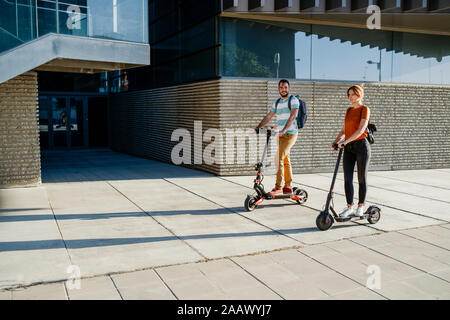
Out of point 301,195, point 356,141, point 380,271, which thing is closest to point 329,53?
point 301,195

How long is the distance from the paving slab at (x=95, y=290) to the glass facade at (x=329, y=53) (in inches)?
293

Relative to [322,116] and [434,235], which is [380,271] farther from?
[322,116]

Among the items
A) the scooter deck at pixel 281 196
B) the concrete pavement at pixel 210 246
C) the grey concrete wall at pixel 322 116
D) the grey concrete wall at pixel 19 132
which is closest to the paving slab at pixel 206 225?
the concrete pavement at pixel 210 246

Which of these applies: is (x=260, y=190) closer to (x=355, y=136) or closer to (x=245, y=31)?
(x=355, y=136)

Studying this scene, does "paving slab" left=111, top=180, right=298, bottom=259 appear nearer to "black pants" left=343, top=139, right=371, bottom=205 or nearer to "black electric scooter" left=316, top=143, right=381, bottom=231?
"black electric scooter" left=316, top=143, right=381, bottom=231

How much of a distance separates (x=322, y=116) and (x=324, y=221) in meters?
6.25

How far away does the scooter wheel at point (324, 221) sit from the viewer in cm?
570

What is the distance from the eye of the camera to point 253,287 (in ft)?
12.7

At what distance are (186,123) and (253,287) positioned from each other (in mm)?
8803

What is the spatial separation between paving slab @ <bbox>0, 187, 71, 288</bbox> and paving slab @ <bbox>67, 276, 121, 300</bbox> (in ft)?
1.09

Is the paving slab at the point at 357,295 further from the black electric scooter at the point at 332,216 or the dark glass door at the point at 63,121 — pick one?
the dark glass door at the point at 63,121

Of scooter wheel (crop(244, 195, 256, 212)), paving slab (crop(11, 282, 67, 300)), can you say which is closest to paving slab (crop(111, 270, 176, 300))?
paving slab (crop(11, 282, 67, 300))

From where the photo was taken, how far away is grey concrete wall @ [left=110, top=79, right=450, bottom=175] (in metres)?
10.8
